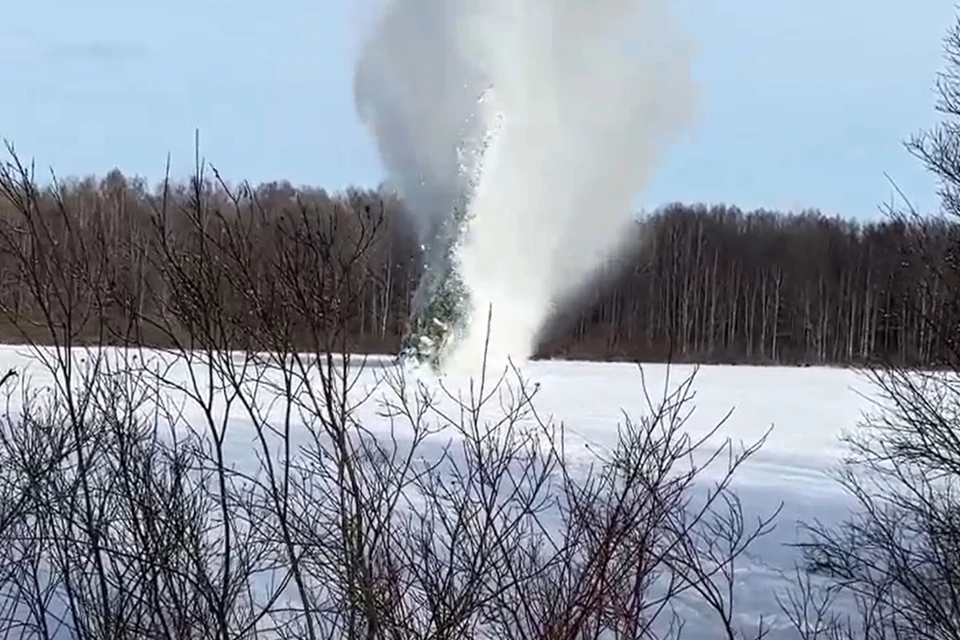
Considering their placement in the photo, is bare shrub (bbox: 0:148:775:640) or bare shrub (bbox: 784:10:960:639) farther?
bare shrub (bbox: 784:10:960:639)

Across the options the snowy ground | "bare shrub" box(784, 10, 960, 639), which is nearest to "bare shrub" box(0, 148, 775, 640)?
the snowy ground

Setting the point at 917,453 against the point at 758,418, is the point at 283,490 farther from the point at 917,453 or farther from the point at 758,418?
the point at 758,418

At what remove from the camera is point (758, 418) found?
1678cm

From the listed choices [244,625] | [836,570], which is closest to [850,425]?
[836,570]

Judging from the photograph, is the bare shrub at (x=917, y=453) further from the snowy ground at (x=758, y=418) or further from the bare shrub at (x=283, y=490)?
the bare shrub at (x=283, y=490)

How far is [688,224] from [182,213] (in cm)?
4644

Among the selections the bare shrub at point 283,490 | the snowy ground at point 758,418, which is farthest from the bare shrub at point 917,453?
the bare shrub at point 283,490

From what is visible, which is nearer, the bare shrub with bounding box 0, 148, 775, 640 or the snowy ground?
the bare shrub with bounding box 0, 148, 775, 640

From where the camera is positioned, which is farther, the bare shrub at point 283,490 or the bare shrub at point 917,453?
the bare shrub at point 917,453

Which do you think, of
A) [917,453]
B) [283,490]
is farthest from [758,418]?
[283,490]

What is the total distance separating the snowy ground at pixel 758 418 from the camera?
29.0 feet

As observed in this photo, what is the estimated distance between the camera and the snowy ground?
8.83 m

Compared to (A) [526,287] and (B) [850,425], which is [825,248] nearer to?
(A) [526,287]

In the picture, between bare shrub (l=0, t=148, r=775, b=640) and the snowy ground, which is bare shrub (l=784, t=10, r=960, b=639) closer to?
the snowy ground
